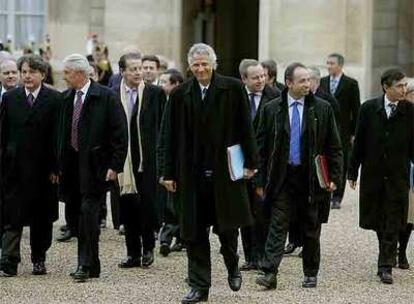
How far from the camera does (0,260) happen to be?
11609mm

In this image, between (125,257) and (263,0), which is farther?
(263,0)

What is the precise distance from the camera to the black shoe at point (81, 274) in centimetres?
1132

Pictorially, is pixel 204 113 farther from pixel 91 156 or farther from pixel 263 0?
pixel 263 0

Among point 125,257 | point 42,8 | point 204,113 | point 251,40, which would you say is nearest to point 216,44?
point 251,40

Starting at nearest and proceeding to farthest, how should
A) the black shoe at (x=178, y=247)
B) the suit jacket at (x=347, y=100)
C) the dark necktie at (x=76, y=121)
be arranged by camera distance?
the dark necktie at (x=76, y=121)
the black shoe at (x=178, y=247)
the suit jacket at (x=347, y=100)

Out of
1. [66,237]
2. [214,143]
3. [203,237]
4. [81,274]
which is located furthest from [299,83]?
[66,237]

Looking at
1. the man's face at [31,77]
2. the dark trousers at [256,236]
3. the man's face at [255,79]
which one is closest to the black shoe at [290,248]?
the dark trousers at [256,236]

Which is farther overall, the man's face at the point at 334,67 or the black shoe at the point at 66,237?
the man's face at the point at 334,67

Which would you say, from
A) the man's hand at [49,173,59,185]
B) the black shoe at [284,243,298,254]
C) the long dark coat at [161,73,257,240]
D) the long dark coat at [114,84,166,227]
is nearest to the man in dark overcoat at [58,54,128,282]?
the man's hand at [49,173,59,185]

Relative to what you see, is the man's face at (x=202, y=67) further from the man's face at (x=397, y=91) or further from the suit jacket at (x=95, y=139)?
the man's face at (x=397, y=91)

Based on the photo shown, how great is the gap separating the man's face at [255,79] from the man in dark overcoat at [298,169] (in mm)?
803

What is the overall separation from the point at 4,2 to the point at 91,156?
1366 cm

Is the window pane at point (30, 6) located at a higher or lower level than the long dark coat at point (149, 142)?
higher

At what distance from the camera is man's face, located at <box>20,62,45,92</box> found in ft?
38.4
